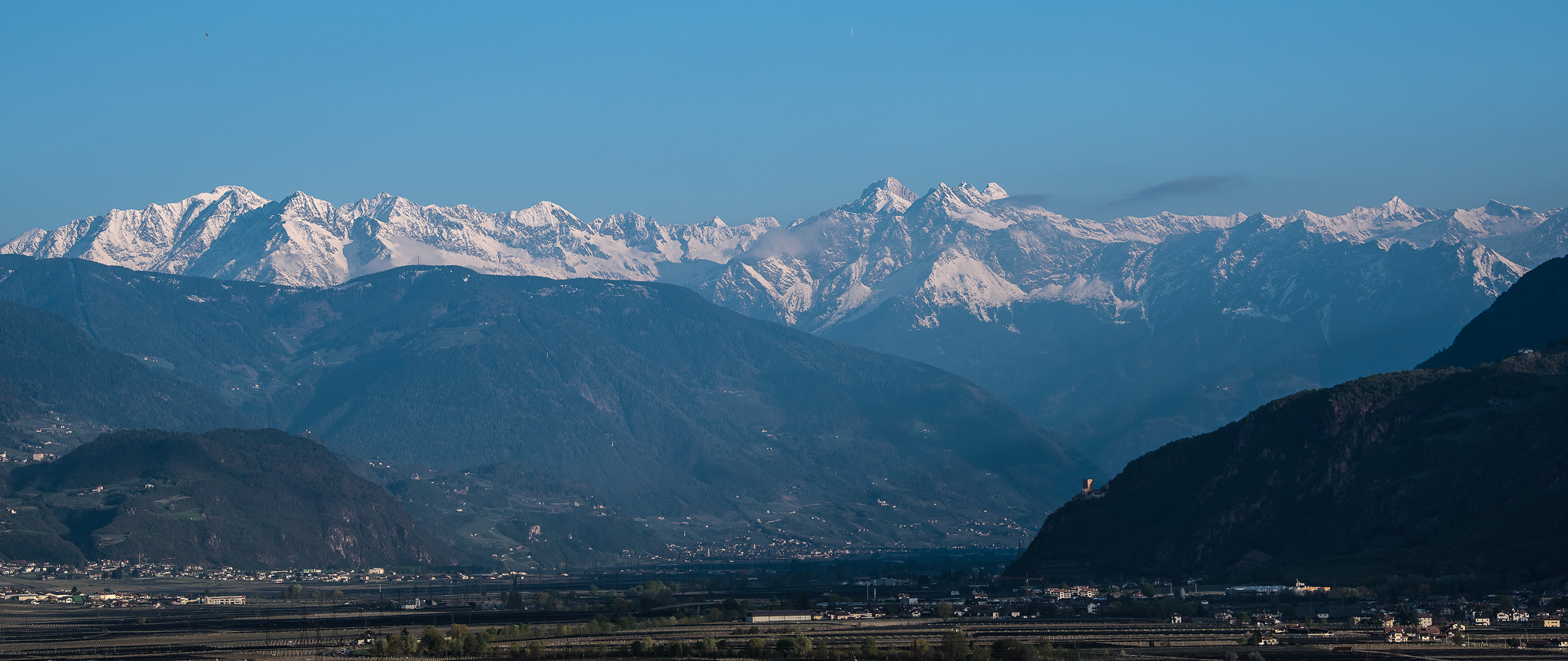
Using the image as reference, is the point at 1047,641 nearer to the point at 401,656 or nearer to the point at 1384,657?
the point at 1384,657

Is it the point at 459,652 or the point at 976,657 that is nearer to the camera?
the point at 976,657

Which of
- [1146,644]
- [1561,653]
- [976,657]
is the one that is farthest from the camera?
[1146,644]

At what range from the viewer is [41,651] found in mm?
198500

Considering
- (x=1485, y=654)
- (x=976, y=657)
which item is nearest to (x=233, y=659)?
(x=976, y=657)

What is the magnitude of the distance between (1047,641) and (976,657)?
50.1 ft

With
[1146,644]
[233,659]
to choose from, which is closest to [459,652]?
Answer: [233,659]

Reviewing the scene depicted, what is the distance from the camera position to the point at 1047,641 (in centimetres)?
19175

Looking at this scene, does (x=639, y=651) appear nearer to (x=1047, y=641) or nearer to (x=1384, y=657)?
(x=1047, y=641)

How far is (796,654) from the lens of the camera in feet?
609

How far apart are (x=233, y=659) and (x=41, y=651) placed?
973 inches

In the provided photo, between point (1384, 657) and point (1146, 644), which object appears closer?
point (1384, 657)

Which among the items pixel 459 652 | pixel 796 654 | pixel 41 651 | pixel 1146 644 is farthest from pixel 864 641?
pixel 41 651

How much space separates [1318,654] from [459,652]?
82.6 metres

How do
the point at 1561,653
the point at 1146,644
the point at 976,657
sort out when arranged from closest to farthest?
the point at 1561,653
the point at 976,657
the point at 1146,644
